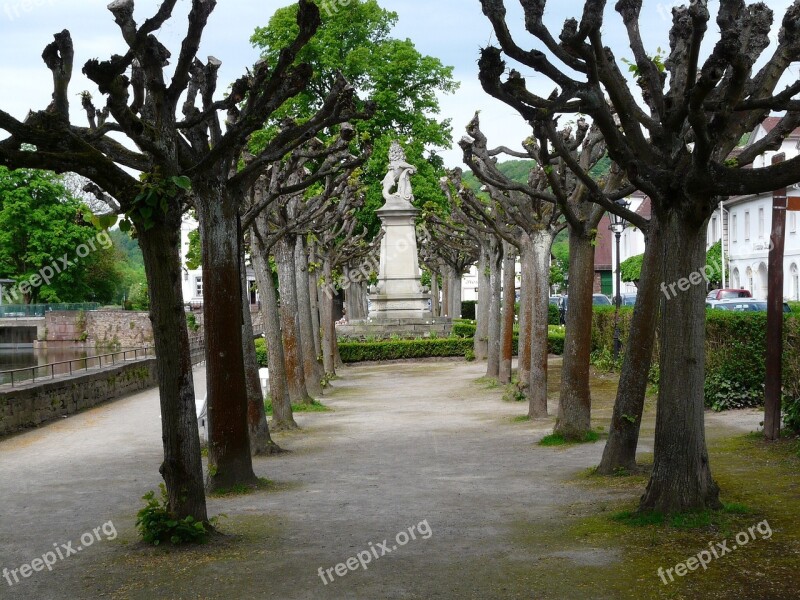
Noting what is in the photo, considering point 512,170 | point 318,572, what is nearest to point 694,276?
point 318,572

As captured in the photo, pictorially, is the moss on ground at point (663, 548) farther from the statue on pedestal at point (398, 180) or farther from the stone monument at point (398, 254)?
the statue on pedestal at point (398, 180)

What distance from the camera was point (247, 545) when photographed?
30.5 ft

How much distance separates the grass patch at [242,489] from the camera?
12492 mm

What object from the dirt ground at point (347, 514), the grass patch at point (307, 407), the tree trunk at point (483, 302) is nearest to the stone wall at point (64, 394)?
the dirt ground at point (347, 514)

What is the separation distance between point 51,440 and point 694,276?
13.6 metres

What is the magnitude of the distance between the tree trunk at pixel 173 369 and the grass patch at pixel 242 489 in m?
3.12

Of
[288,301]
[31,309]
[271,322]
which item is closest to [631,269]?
[31,309]

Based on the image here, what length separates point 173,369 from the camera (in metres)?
9.22

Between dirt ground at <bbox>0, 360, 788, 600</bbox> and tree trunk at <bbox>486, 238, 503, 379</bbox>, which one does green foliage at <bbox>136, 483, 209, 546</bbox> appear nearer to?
dirt ground at <bbox>0, 360, 788, 600</bbox>

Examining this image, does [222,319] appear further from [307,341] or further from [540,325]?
[307,341]

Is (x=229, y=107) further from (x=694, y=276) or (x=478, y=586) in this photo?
(x=478, y=586)

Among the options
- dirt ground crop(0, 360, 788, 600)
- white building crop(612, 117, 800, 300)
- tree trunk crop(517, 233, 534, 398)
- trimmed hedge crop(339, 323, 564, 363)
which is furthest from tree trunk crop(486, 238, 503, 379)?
white building crop(612, 117, 800, 300)

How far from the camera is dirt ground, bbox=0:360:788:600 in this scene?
7.91 metres

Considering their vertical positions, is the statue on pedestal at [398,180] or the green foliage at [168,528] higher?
the statue on pedestal at [398,180]
